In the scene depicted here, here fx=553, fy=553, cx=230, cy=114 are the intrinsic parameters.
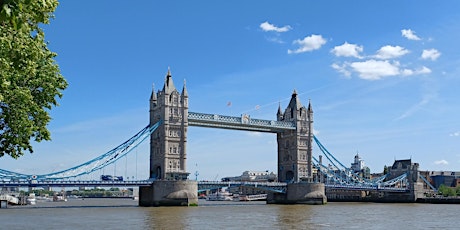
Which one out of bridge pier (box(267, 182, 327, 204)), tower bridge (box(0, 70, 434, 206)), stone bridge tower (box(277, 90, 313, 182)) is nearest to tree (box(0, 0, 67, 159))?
tower bridge (box(0, 70, 434, 206))

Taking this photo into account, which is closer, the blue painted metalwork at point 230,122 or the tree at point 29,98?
the tree at point 29,98

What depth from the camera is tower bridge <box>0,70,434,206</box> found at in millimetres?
82062

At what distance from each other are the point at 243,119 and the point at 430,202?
4619cm

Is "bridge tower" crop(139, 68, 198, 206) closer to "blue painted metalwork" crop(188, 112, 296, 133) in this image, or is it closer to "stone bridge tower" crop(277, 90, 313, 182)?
"blue painted metalwork" crop(188, 112, 296, 133)

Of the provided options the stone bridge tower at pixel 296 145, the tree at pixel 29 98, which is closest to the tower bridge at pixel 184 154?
the stone bridge tower at pixel 296 145

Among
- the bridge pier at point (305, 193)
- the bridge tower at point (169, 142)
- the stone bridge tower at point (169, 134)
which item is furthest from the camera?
the bridge pier at point (305, 193)

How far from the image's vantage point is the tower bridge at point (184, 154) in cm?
8206

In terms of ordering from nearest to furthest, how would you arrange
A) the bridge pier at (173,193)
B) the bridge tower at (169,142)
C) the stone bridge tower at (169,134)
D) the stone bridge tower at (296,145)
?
the bridge pier at (173,193) < the bridge tower at (169,142) < the stone bridge tower at (169,134) < the stone bridge tower at (296,145)

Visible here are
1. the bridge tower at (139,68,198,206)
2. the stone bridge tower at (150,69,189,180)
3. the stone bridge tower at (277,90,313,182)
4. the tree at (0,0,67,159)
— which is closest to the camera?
the tree at (0,0,67,159)

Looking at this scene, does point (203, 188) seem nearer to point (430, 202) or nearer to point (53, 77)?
point (430, 202)

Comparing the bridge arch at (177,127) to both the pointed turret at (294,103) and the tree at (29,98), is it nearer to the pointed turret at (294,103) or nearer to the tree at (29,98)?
the pointed turret at (294,103)

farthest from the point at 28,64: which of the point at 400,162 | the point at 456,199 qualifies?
the point at 400,162

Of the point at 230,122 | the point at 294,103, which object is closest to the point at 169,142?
the point at 230,122

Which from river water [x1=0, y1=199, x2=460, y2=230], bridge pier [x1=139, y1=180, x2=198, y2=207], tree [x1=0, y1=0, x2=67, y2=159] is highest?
tree [x1=0, y1=0, x2=67, y2=159]
